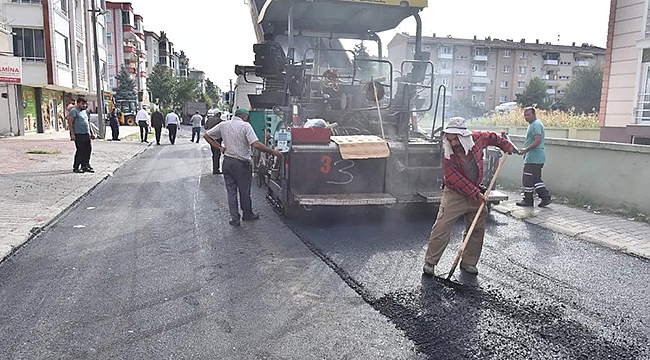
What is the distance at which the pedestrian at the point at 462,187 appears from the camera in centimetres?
456

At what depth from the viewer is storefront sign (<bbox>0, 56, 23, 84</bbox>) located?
1874 centimetres

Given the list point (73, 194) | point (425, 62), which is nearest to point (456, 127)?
point (425, 62)

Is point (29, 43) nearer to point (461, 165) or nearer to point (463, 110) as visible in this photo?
point (463, 110)

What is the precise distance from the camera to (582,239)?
6055 mm

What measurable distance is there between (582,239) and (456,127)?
271 centimetres

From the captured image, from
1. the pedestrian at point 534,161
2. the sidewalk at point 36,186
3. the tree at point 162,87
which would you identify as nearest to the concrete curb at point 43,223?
the sidewalk at point 36,186

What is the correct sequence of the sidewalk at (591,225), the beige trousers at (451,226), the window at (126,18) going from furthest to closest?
the window at (126,18) → the sidewalk at (591,225) → the beige trousers at (451,226)

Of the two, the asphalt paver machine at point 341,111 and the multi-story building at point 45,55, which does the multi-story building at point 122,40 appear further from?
the asphalt paver machine at point 341,111

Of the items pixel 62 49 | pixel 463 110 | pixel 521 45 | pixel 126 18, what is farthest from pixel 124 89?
pixel 521 45

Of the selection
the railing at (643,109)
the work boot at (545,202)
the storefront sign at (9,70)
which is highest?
the storefront sign at (9,70)

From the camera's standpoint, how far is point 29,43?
2545cm

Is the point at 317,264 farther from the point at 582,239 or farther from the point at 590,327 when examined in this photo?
the point at 582,239

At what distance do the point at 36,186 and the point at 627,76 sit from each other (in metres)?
15.6

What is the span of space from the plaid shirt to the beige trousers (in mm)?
104
